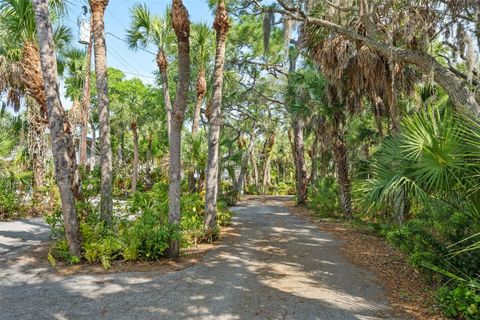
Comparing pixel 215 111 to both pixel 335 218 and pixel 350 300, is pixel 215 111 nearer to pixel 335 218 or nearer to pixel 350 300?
pixel 350 300

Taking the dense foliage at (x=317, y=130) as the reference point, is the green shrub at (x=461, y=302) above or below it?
below

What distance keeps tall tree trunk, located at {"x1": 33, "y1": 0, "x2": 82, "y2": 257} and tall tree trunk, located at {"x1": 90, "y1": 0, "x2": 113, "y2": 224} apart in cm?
91

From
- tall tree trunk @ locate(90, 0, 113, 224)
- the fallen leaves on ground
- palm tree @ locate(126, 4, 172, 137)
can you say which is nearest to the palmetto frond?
palm tree @ locate(126, 4, 172, 137)

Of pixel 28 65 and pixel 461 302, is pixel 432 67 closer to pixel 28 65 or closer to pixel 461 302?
pixel 461 302

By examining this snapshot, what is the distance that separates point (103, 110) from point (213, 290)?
4.65 meters

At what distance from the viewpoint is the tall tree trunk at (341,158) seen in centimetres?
1352

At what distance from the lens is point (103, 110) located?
779cm

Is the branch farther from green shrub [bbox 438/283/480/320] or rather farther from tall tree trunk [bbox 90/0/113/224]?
tall tree trunk [bbox 90/0/113/224]

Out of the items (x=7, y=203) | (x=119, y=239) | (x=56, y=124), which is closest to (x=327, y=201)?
(x=119, y=239)

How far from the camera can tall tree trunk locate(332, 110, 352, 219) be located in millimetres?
13516

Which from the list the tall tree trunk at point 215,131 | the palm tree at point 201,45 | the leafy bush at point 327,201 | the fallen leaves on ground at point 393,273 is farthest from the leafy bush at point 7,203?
the leafy bush at point 327,201

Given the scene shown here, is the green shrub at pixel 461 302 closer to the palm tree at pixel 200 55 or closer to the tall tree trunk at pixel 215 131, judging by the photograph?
the tall tree trunk at pixel 215 131

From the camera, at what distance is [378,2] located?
8.55 m

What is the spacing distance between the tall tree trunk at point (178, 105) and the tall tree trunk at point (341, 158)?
7.75 metres
